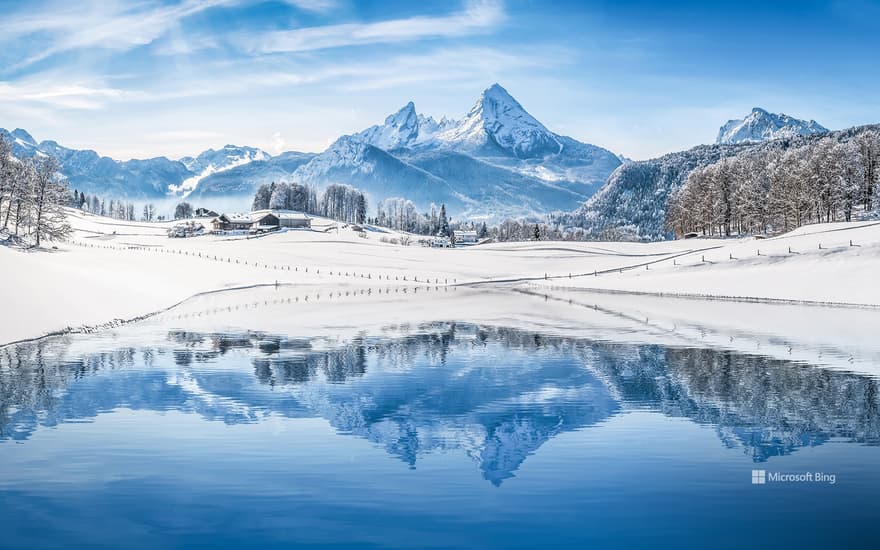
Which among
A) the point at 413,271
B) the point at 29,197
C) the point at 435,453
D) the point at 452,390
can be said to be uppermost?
the point at 29,197

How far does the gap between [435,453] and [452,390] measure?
993cm

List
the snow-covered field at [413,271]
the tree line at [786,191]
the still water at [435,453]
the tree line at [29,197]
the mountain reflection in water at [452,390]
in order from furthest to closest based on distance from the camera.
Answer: the tree line at [786,191]
the tree line at [29,197]
the snow-covered field at [413,271]
the mountain reflection in water at [452,390]
the still water at [435,453]

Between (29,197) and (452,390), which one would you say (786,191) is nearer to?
(29,197)

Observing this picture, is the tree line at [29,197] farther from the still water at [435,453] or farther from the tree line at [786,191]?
the tree line at [786,191]

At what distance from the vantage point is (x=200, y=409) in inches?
1100

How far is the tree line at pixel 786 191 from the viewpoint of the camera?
455ft

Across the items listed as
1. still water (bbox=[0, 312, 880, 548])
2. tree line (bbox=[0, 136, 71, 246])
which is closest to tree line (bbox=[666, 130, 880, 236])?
still water (bbox=[0, 312, 880, 548])

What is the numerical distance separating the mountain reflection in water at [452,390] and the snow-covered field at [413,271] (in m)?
12.9

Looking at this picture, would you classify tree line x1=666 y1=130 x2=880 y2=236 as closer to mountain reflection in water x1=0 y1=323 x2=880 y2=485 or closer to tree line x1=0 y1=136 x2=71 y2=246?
mountain reflection in water x1=0 y1=323 x2=880 y2=485

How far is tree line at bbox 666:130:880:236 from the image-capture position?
138625 millimetres

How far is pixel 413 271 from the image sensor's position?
130625mm

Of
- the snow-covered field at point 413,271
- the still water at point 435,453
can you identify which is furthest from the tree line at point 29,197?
the still water at point 435,453

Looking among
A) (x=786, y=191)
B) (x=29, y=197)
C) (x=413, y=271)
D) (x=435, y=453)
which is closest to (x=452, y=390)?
(x=435, y=453)

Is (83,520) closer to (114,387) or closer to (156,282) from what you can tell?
(114,387)
